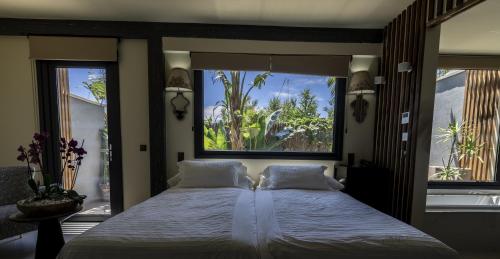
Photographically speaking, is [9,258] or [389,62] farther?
[389,62]

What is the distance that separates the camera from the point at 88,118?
3016 millimetres

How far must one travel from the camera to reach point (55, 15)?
270 centimetres

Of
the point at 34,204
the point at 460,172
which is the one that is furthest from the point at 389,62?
the point at 34,204

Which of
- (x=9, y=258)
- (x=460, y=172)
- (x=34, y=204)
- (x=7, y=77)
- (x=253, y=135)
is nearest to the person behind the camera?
(x=34, y=204)

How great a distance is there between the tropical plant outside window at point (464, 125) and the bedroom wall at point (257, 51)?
123 cm

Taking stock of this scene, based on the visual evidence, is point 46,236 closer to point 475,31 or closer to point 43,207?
point 43,207

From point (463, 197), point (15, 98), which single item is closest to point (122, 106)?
point (15, 98)

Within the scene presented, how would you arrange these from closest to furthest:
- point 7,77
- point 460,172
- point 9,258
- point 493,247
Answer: point 9,258
point 493,247
point 7,77
point 460,172

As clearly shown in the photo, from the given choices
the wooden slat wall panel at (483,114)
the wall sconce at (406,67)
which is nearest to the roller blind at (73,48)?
the wall sconce at (406,67)

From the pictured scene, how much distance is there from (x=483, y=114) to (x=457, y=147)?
1.95ft

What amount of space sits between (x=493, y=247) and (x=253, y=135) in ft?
9.14

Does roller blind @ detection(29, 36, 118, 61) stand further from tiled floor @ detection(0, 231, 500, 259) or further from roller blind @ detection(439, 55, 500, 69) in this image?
roller blind @ detection(439, 55, 500, 69)

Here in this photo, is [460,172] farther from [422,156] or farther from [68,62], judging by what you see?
[68,62]

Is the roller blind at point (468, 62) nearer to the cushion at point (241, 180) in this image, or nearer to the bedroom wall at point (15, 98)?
the cushion at point (241, 180)
